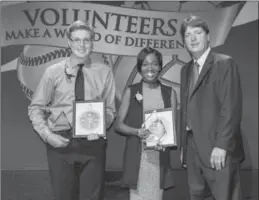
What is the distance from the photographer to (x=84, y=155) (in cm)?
235

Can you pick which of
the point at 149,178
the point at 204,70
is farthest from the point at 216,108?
the point at 149,178

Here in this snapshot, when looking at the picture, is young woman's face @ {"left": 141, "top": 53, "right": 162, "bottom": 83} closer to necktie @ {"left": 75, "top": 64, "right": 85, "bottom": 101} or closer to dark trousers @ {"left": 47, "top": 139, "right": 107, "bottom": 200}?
necktie @ {"left": 75, "top": 64, "right": 85, "bottom": 101}

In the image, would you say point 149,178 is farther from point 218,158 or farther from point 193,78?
point 193,78

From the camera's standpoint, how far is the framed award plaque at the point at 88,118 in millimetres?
2320

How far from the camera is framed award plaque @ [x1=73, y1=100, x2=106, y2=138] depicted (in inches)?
91.4

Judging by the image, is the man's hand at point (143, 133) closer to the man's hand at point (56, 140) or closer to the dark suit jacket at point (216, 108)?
the dark suit jacket at point (216, 108)

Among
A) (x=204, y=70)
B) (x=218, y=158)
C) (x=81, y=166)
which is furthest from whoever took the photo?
(x=81, y=166)

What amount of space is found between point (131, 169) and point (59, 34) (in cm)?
202

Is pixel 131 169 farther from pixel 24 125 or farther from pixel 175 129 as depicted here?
pixel 24 125

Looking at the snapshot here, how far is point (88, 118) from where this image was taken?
2.35 meters

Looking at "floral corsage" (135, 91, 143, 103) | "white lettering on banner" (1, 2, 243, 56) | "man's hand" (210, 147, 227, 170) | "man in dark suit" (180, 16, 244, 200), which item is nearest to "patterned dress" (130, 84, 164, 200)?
"man in dark suit" (180, 16, 244, 200)

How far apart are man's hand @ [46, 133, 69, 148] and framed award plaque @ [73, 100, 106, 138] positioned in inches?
3.1

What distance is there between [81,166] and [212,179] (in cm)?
91

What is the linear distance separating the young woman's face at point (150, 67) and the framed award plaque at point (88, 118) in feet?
1.32
